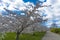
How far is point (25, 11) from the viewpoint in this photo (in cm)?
1316

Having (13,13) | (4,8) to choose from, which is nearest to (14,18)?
(13,13)

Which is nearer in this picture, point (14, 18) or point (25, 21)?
point (25, 21)

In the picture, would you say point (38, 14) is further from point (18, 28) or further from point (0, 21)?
point (0, 21)

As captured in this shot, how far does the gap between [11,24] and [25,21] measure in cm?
119

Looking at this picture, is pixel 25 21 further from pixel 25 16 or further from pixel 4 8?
pixel 4 8

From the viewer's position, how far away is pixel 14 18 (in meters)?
13.6

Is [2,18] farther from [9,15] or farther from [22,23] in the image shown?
[22,23]

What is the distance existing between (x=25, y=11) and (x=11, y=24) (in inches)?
56.7

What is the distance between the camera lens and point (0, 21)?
12969 millimetres

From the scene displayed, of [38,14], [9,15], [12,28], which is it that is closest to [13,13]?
[9,15]

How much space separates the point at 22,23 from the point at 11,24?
982 millimetres

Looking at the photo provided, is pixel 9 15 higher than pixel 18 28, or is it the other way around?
pixel 9 15

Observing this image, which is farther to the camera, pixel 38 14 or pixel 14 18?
pixel 14 18

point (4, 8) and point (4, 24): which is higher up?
point (4, 8)
